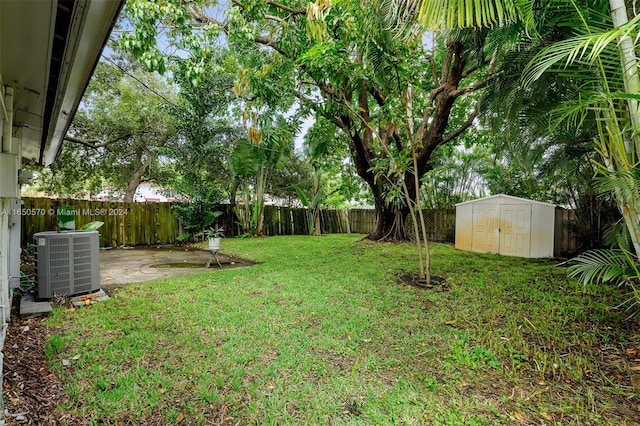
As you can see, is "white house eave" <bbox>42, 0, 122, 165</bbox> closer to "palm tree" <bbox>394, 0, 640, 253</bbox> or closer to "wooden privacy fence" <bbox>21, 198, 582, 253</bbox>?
"palm tree" <bbox>394, 0, 640, 253</bbox>

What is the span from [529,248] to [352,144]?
16.4 feet

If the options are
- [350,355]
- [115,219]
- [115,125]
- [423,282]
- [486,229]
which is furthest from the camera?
[115,125]

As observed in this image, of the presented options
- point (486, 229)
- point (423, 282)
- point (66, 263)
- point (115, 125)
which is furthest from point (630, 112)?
point (115, 125)

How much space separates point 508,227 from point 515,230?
0.52 ft

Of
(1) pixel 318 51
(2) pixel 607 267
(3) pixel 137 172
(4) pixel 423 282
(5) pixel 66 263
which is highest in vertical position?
(1) pixel 318 51

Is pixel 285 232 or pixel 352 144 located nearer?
pixel 352 144

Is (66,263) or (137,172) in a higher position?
(137,172)

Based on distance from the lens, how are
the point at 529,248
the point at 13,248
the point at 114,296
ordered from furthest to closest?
the point at 529,248, the point at 114,296, the point at 13,248

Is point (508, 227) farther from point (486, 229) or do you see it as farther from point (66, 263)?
point (66, 263)

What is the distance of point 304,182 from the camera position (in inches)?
525

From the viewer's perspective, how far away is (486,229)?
7238 mm

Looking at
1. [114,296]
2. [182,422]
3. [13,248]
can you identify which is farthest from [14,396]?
[13,248]

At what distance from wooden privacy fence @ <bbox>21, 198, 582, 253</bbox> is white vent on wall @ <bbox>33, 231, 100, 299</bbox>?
3.32 m

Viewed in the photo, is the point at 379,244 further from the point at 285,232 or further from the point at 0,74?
the point at 0,74
